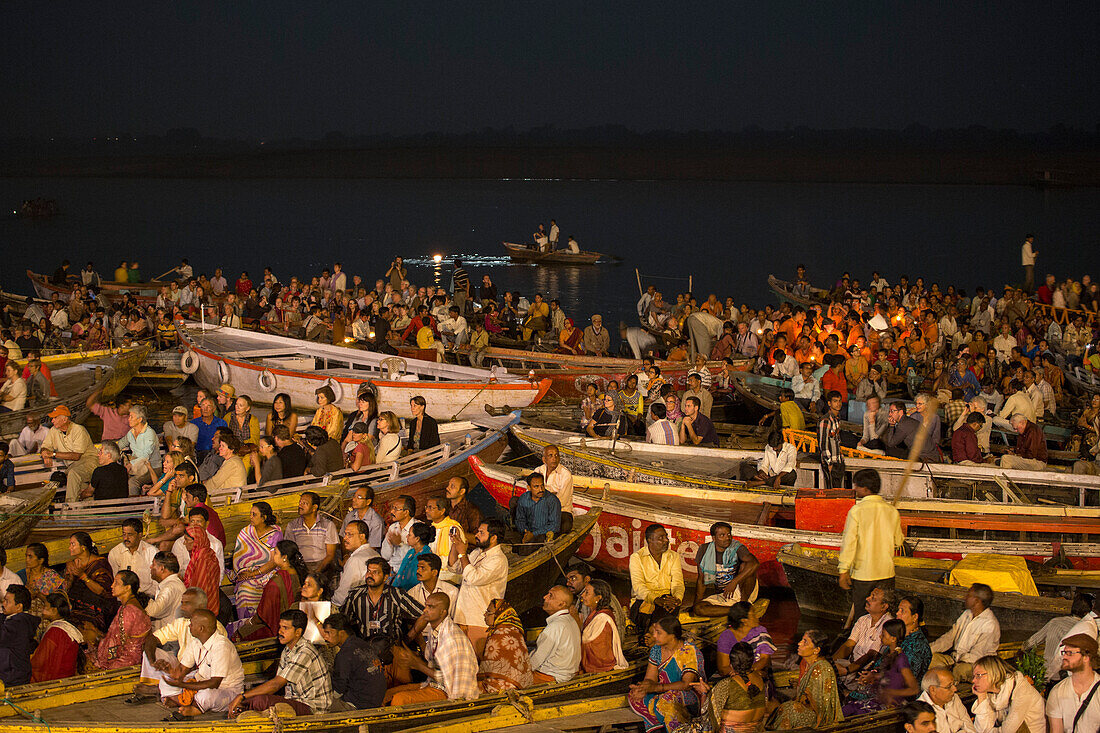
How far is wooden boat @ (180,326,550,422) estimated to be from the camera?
60.5 ft

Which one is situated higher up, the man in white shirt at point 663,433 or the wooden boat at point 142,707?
the man in white shirt at point 663,433

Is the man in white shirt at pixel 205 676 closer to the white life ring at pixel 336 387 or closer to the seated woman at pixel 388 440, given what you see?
the seated woman at pixel 388 440

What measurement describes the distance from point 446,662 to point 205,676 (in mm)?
1715

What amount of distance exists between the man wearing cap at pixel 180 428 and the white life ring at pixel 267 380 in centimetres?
572

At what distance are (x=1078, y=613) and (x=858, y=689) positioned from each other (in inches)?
73.5

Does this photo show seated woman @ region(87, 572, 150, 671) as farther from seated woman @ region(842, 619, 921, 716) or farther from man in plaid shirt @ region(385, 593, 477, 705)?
seated woman @ region(842, 619, 921, 716)

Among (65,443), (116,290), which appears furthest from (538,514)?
(116,290)

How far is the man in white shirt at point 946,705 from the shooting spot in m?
7.78

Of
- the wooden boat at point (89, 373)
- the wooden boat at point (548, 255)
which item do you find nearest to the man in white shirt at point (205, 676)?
the wooden boat at point (89, 373)

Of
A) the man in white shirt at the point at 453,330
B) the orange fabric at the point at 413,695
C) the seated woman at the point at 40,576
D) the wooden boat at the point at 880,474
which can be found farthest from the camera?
the man in white shirt at the point at 453,330

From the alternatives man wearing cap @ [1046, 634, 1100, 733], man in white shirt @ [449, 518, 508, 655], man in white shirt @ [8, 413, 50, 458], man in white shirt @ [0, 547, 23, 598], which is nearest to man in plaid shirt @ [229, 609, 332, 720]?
man in white shirt @ [449, 518, 508, 655]

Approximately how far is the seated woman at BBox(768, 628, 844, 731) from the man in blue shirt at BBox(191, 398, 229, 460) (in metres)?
8.59

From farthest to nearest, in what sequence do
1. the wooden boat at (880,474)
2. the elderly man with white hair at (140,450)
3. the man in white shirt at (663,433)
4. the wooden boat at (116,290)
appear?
the wooden boat at (116,290) < the man in white shirt at (663,433) < the elderly man with white hair at (140,450) < the wooden boat at (880,474)

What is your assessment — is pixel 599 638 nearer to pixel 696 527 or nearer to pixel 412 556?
pixel 412 556
